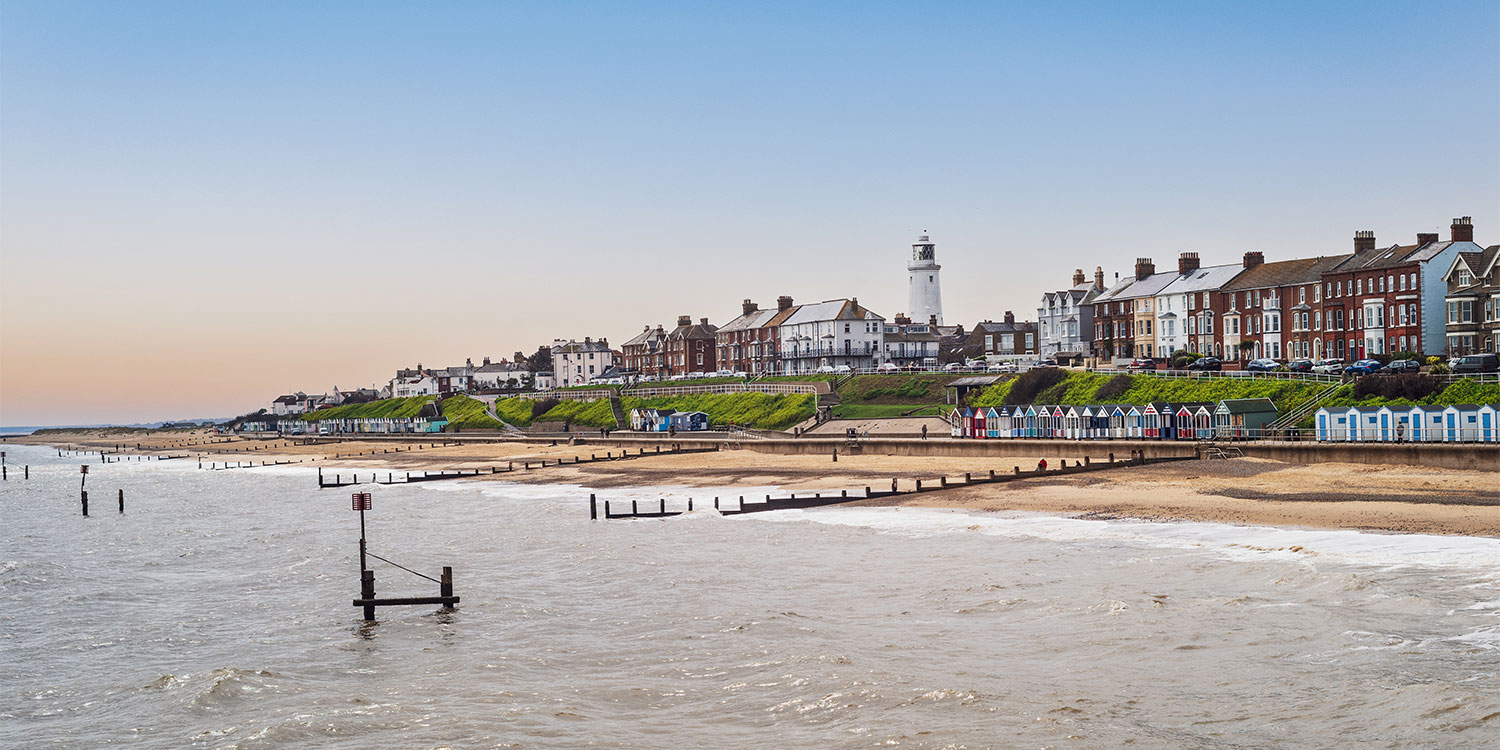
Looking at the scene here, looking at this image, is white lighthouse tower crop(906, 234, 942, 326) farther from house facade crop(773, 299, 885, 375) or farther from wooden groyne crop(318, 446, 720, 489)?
wooden groyne crop(318, 446, 720, 489)

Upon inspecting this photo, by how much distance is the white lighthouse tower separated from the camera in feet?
450

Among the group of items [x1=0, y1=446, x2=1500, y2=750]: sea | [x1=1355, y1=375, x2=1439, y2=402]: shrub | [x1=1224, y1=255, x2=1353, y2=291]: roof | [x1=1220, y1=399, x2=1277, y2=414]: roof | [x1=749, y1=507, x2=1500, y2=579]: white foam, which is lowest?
[x1=0, y1=446, x2=1500, y2=750]: sea

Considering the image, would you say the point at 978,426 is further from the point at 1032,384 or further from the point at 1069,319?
the point at 1069,319

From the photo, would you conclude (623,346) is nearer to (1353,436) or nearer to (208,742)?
(1353,436)

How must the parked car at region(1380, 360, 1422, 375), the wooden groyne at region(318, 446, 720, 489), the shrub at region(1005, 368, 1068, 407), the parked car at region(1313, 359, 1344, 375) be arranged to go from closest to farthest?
the parked car at region(1380, 360, 1422, 375), the parked car at region(1313, 359, 1344, 375), the wooden groyne at region(318, 446, 720, 489), the shrub at region(1005, 368, 1068, 407)

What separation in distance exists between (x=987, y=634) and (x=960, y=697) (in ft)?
13.2

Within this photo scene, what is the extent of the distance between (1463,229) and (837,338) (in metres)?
61.0

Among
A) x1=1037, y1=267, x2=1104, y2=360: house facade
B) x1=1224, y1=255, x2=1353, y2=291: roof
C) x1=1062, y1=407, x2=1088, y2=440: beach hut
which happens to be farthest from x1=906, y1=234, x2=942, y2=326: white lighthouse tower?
x1=1062, y1=407, x2=1088, y2=440: beach hut

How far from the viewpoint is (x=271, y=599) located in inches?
1074

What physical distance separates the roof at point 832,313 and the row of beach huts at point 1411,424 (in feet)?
241

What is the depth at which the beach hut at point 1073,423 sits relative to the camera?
65.6 metres

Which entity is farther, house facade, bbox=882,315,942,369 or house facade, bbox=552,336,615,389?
house facade, bbox=552,336,615,389

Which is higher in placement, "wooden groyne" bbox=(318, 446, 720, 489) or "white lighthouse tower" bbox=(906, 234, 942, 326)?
"white lighthouse tower" bbox=(906, 234, 942, 326)

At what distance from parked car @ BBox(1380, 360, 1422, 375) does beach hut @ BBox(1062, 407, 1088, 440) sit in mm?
15535
